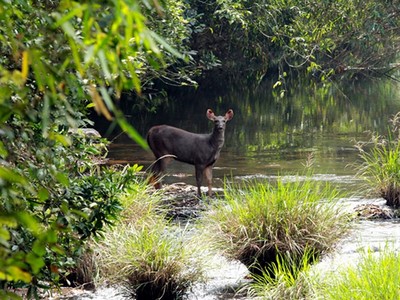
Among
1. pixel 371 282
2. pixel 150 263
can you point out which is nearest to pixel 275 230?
pixel 150 263

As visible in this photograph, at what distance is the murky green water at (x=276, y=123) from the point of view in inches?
776

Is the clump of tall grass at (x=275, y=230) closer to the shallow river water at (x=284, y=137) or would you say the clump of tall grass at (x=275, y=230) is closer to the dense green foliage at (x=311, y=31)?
the shallow river water at (x=284, y=137)

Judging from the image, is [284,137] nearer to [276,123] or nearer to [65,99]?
[276,123]

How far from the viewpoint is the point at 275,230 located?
899cm

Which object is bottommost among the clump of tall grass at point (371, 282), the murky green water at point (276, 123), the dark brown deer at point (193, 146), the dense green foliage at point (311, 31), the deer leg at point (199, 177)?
the murky green water at point (276, 123)

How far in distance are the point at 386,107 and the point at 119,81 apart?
32.3 metres

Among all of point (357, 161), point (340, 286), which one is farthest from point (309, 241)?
point (357, 161)

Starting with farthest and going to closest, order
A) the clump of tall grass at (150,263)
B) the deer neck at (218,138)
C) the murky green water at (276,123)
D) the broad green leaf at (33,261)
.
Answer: the murky green water at (276,123) < the deer neck at (218,138) < the clump of tall grass at (150,263) < the broad green leaf at (33,261)

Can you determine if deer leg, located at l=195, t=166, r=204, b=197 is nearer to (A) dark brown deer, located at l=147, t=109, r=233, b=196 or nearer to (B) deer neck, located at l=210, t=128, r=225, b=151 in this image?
(A) dark brown deer, located at l=147, t=109, r=233, b=196

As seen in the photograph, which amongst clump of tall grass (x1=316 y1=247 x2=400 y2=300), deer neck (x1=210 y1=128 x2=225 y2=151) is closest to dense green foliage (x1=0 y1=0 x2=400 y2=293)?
clump of tall grass (x1=316 y1=247 x2=400 y2=300)

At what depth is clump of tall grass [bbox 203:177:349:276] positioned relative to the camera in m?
8.93

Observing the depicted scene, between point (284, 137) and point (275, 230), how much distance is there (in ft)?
54.5

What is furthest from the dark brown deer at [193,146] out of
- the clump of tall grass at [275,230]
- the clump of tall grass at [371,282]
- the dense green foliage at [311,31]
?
the clump of tall grass at [371,282]

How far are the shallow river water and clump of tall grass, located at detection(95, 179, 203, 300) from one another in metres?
0.19
